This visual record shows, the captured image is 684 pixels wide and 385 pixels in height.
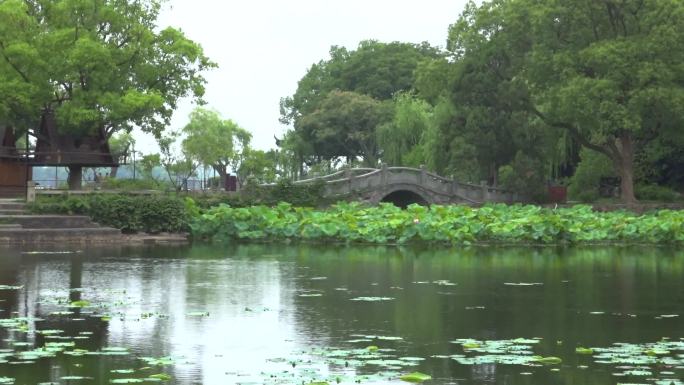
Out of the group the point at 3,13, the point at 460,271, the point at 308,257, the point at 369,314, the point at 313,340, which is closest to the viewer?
the point at 313,340

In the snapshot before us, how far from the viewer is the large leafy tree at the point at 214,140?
7475cm

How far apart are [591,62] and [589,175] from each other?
9.63 metres

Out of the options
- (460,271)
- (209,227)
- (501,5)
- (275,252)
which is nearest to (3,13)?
(209,227)

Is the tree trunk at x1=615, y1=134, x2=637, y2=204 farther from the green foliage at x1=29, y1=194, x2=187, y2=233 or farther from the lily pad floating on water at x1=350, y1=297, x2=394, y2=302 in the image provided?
the lily pad floating on water at x1=350, y1=297, x2=394, y2=302

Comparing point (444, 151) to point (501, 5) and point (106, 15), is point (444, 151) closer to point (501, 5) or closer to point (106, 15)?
point (501, 5)

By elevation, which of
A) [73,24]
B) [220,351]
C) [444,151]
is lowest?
[220,351]

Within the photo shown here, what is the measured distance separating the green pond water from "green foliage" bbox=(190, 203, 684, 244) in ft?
21.6

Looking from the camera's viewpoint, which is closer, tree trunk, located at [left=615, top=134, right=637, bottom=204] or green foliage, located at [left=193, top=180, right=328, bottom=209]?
green foliage, located at [left=193, top=180, right=328, bottom=209]

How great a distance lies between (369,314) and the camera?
634 inches

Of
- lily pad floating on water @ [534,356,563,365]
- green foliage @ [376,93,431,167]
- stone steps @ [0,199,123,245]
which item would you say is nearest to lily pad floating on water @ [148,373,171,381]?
lily pad floating on water @ [534,356,563,365]

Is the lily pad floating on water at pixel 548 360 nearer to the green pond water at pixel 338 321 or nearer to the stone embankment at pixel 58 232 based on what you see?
the green pond water at pixel 338 321

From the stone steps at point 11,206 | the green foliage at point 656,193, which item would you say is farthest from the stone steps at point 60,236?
the green foliage at point 656,193

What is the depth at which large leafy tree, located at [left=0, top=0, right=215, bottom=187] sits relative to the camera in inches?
1674

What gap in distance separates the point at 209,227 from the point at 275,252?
269 inches
